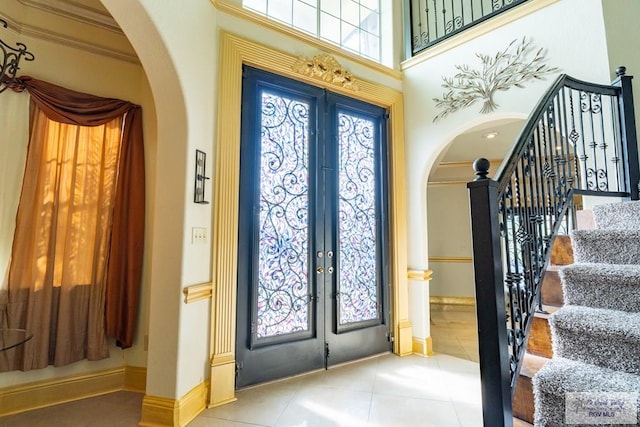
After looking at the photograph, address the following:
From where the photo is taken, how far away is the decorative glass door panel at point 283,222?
2.65m

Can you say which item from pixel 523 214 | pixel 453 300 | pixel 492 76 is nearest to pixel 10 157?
pixel 523 214

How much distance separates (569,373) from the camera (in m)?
1.22

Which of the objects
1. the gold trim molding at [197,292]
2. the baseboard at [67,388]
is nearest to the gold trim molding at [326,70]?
the gold trim molding at [197,292]

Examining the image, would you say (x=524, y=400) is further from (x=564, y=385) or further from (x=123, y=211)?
(x=123, y=211)

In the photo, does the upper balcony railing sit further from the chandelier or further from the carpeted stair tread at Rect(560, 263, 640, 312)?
the chandelier

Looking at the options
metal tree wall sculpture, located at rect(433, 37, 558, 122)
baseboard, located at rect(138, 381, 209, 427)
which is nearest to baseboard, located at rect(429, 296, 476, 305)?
metal tree wall sculpture, located at rect(433, 37, 558, 122)

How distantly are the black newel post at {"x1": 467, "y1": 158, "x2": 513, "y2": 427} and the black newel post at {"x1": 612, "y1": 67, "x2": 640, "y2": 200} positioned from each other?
5.52ft

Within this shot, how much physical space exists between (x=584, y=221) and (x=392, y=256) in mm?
1635

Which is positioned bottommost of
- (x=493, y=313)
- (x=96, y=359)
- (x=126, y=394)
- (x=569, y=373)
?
(x=126, y=394)

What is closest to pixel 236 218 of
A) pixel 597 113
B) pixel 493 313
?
pixel 493 313

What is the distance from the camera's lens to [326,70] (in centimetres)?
304

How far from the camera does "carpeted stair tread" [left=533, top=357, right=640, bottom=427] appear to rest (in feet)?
3.67

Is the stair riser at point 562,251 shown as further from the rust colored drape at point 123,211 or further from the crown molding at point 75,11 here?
the crown molding at point 75,11

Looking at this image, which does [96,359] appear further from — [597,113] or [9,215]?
[597,113]
